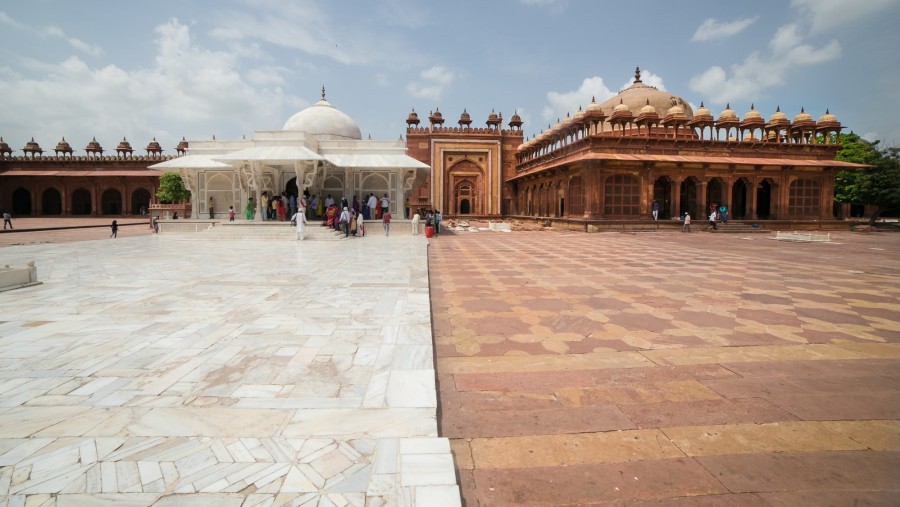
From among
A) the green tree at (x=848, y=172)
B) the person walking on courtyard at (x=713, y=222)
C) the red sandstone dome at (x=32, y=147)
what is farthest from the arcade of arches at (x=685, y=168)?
the red sandstone dome at (x=32, y=147)

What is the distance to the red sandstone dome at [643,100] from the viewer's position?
103 feet

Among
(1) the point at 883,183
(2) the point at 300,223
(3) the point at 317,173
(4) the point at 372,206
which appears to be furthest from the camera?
(1) the point at 883,183

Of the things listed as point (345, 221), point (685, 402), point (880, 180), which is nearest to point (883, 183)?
point (880, 180)

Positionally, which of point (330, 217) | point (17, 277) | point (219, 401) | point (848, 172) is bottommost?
point (219, 401)

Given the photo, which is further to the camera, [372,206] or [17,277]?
[372,206]

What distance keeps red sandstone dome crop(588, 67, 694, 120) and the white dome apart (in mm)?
18711

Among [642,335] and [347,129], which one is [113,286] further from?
[347,129]

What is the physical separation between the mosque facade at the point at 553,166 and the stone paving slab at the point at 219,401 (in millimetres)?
13101

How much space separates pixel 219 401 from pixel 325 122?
24391mm

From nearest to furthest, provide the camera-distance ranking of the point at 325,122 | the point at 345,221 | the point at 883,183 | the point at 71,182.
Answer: the point at 345,221, the point at 325,122, the point at 883,183, the point at 71,182

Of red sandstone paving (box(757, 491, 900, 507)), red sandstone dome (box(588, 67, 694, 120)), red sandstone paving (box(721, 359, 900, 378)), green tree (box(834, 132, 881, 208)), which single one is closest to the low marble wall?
red sandstone paving (box(757, 491, 900, 507))

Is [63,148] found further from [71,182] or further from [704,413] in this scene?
[704,413]

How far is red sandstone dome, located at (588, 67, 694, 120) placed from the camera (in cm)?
3145

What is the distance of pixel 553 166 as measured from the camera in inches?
957
